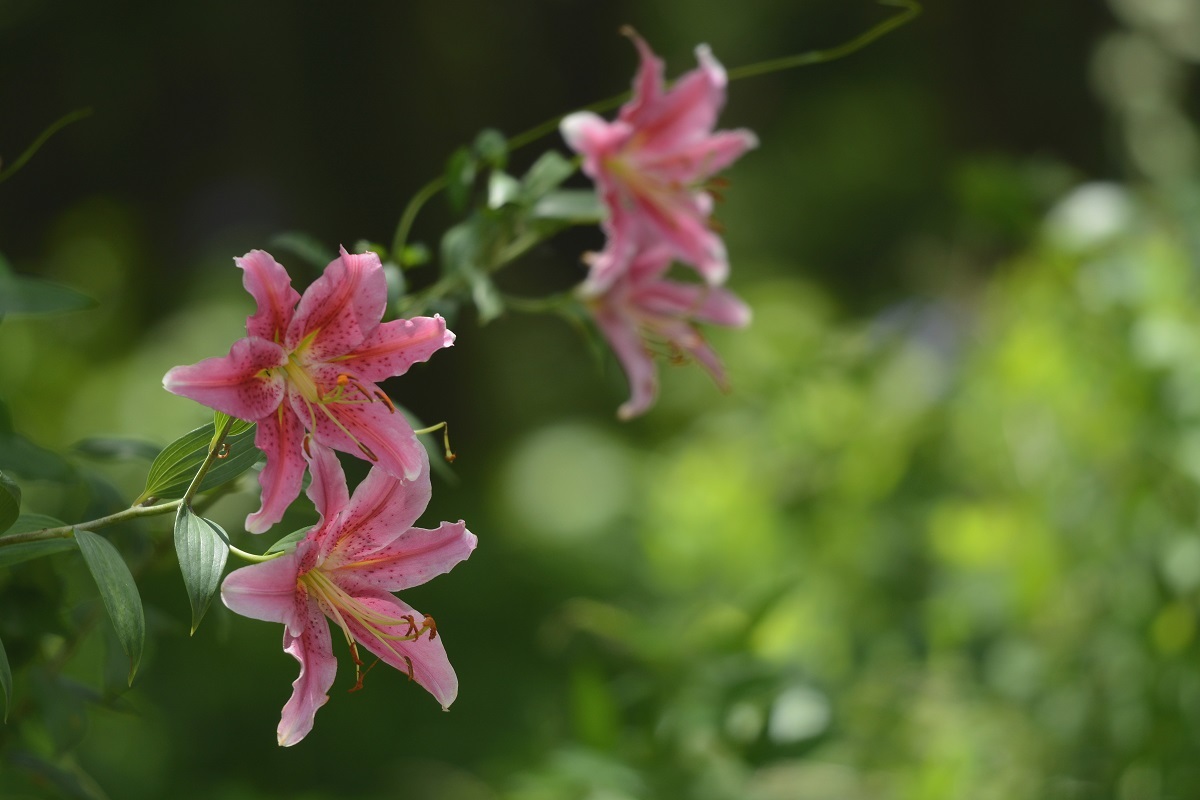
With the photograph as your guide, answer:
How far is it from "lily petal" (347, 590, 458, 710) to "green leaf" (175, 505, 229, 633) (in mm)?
79

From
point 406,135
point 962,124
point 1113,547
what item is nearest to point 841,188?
point 962,124

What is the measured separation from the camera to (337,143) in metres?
3.25

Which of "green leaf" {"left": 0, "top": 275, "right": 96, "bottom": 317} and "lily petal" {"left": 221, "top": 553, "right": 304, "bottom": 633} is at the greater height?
"green leaf" {"left": 0, "top": 275, "right": 96, "bottom": 317}

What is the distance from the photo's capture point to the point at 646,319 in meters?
0.78

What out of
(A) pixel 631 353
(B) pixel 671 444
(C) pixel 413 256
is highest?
(C) pixel 413 256

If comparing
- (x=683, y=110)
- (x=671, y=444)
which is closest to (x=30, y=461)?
(x=683, y=110)

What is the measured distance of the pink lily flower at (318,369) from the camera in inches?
18.6

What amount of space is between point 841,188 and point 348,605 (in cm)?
564

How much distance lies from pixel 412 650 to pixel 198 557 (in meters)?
0.10

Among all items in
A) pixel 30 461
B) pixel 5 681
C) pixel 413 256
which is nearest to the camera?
pixel 5 681

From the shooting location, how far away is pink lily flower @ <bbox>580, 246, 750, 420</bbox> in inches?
29.9

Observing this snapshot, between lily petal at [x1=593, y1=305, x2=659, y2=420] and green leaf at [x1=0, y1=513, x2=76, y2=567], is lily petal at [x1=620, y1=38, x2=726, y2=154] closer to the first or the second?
lily petal at [x1=593, y1=305, x2=659, y2=420]

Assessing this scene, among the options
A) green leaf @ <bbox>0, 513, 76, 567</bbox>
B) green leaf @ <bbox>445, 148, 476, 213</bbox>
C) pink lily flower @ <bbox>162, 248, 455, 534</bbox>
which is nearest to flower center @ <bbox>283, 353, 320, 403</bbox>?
pink lily flower @ <bbox>162, 248, 455, 534</bbox>

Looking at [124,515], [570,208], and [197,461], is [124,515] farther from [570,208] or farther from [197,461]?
[570,208]
